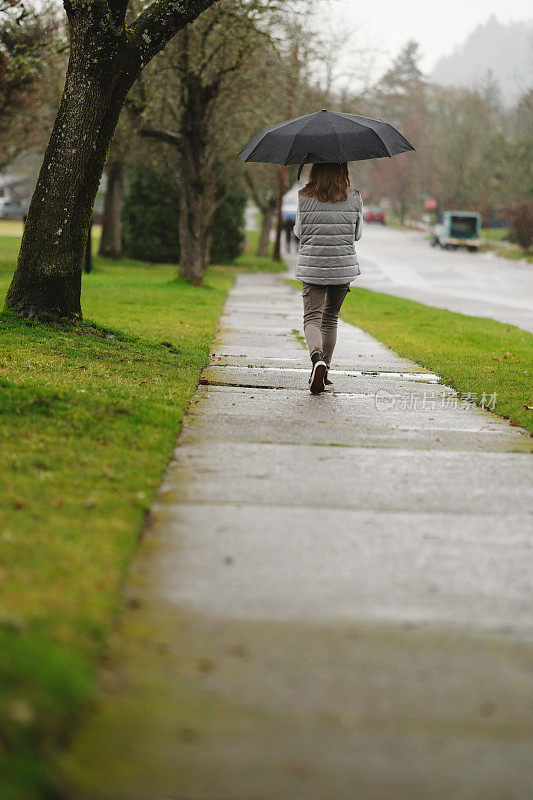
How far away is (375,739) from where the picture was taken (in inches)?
95.0

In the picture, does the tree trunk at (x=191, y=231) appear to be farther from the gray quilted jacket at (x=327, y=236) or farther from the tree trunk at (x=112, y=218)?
the gray quilted jacket at (x=327, y=236)

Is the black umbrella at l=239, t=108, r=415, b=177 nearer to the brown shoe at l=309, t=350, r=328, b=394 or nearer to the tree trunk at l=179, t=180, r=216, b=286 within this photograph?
the brown shoe at l=309, t=350, r=328, b=394

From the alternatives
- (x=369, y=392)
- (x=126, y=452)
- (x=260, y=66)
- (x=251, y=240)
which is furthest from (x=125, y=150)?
(x=251, y=240)

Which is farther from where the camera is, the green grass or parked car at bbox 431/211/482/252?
parked car at bbox 431/211/482/252

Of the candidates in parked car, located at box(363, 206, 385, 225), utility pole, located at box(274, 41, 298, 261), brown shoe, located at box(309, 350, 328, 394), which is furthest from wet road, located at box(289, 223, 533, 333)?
parked car, located at box(363, 206, 385, 225)

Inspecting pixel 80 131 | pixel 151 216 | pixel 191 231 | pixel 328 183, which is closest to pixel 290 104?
pixel 151 216

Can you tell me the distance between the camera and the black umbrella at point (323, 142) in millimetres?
7809

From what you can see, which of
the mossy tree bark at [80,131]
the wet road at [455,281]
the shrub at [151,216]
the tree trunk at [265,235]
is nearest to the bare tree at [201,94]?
the wet road at [455,281]

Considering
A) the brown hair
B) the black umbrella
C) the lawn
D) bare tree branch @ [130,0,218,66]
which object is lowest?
the lawn

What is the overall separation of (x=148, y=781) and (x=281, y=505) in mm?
2179

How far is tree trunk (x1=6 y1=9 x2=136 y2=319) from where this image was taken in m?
9.05

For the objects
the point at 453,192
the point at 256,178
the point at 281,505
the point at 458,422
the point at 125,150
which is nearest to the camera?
the point at 281,505

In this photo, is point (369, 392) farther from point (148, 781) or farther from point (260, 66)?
point (260, 66)

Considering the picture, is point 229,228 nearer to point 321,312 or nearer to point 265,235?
point 265,235
